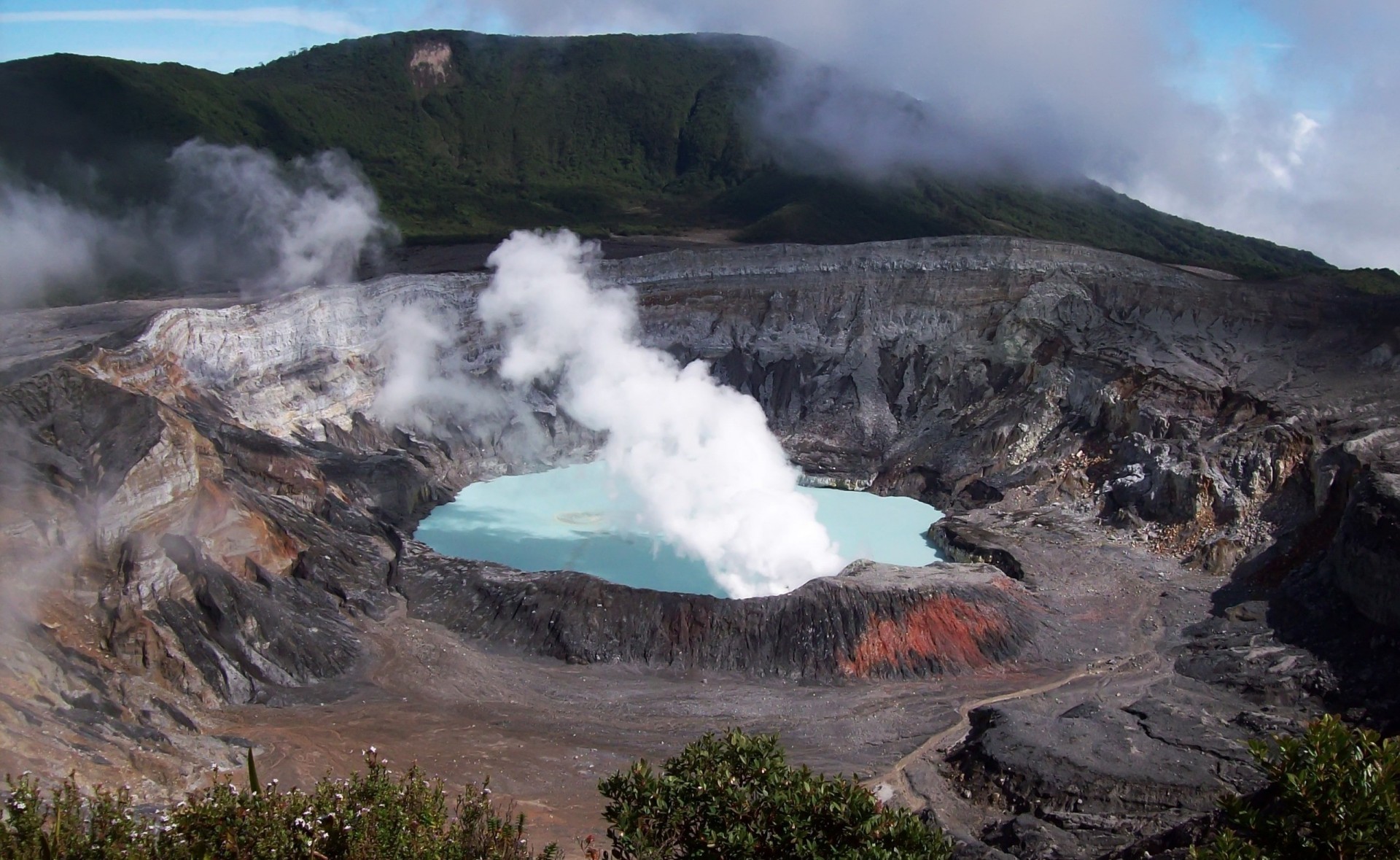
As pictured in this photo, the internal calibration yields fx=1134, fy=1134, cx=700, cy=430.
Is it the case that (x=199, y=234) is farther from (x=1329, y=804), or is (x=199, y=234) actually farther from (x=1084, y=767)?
(x=1329, y=804)

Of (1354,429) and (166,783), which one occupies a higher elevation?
(1354,429)

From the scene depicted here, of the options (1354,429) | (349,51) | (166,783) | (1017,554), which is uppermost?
(349,51)

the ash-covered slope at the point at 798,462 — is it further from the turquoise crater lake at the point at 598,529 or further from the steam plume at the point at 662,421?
the steam plume at the point at 662,421

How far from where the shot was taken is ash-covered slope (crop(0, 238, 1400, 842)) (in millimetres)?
21344

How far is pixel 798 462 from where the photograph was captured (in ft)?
131

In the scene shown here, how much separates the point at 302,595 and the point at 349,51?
85.1 meters

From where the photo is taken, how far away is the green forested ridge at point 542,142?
6594 centimetres

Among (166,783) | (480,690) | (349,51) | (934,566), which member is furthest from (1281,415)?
(349,51)

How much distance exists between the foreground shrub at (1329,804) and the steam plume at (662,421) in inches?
722

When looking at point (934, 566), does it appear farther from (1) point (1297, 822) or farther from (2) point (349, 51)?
(2) point (349, 51)

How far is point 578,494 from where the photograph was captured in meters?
35.4

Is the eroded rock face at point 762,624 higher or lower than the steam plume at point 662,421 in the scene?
lower

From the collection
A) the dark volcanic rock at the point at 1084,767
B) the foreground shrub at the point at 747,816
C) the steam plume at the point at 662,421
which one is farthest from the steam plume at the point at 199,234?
the foreground shrub at the point at 747,816

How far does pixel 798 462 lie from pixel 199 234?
3383 centimetres
